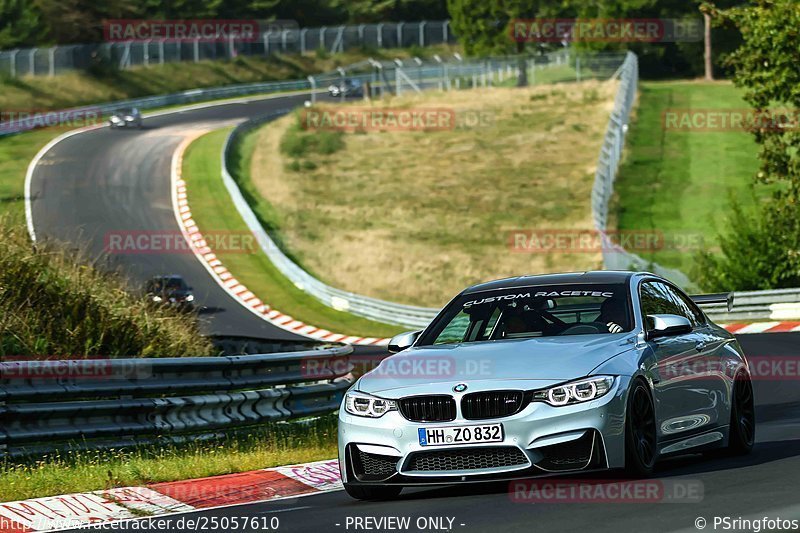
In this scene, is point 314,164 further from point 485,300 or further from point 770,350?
point 485,300

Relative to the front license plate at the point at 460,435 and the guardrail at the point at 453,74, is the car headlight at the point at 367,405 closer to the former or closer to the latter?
the front license plate at the point at 460,435

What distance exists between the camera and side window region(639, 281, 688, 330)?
32.9ft

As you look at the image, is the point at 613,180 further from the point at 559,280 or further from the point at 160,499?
the point at 160,499

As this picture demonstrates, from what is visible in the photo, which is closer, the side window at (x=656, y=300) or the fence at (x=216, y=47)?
the side window at (x=656, y=300)

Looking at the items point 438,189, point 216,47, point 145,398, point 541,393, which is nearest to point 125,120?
point 438,189

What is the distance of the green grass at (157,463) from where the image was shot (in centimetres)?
955

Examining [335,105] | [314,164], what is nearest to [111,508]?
[314,164]

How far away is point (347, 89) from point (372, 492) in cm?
7295

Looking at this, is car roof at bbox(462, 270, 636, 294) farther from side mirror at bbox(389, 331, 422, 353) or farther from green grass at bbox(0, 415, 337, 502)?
green grass at bbox(0, 415, 337, 502)

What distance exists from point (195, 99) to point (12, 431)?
74253mm

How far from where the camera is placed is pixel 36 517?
27.9 ft

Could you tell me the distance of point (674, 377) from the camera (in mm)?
9602

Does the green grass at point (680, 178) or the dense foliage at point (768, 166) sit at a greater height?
the dense foliage at point (768, 166)

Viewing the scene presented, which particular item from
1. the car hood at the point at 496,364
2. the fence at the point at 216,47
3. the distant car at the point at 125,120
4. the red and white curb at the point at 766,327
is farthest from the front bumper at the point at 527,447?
the fence at the point at 216,47
